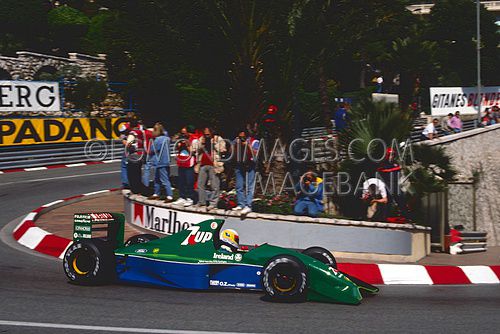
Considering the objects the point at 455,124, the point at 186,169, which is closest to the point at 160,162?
the point at 186,169

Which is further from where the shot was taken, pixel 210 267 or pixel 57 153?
pixel 57 153

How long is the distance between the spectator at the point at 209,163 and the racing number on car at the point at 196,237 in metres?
3.54

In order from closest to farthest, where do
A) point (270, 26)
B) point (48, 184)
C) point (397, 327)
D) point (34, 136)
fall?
point (397, 327)
point (270, 26)
point (48, 184)
point (34, 136)

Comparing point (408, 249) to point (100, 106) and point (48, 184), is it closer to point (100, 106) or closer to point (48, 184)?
point (48, 184)

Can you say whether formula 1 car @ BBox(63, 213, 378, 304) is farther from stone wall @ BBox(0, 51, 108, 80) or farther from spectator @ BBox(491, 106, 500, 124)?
spectator @ BBox(491, 106, 500, 124)

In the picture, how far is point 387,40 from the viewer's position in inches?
1711

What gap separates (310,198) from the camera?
12367mm

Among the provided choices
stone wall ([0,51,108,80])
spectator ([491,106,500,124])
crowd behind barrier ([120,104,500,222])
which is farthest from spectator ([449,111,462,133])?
crowd behind barrier ([120,104,500,222])

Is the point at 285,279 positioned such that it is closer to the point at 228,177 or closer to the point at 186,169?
the point at 186,169

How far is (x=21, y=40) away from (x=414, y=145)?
29.6m

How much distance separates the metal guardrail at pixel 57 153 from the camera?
910 inches

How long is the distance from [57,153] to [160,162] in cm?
1134

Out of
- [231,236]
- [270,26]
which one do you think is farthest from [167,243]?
[270,26]

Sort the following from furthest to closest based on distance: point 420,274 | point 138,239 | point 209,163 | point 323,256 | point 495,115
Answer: point 495,115 < point 209,163 < point 420,274 < point 138,239 < point 323,256
